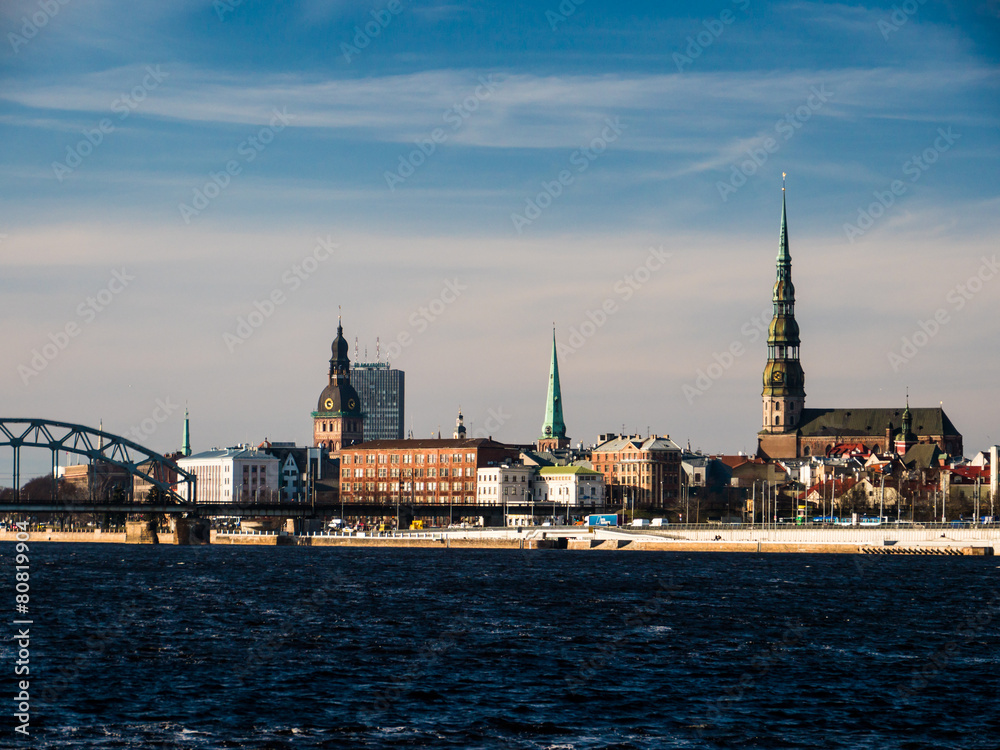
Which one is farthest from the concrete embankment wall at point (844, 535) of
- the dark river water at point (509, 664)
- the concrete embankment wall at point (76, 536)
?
the concrete embankment wall at point (76, 536)

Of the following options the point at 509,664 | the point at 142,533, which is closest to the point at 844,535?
the point at 142,533

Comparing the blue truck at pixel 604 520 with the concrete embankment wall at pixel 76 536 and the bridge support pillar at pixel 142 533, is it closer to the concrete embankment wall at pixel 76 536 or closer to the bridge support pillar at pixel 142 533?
the bridge support pillar at pixel 142 533

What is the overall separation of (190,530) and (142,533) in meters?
6.88

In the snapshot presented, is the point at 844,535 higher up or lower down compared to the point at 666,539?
higher up

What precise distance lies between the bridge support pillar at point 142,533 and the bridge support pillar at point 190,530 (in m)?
2.80

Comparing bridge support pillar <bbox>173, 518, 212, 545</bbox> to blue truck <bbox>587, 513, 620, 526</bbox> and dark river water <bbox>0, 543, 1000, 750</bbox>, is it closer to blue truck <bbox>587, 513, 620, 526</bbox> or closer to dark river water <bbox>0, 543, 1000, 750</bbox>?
blue truck <bbox>587, 513, 620, 526</bbox>

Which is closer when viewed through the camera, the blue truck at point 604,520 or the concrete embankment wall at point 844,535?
the concrete embankment wall at point 844,535

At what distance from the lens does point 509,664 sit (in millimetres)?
46531

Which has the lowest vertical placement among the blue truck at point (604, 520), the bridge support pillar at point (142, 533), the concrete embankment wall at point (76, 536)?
the concrete embankment wall at point (76, 536)

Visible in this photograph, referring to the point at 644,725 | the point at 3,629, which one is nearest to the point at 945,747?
the point at 644,725

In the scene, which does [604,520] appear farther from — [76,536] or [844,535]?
[76,536]

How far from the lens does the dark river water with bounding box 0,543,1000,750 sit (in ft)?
114

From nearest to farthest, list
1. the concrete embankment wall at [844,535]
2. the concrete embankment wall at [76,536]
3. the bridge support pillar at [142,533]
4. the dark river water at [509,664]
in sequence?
the dark river water at [509,664] < the concrete embankment wall at [844,535] < the bridge support pillar at [142,533] < the concrete embankment wall at [76,536]

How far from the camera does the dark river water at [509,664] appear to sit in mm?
34781
